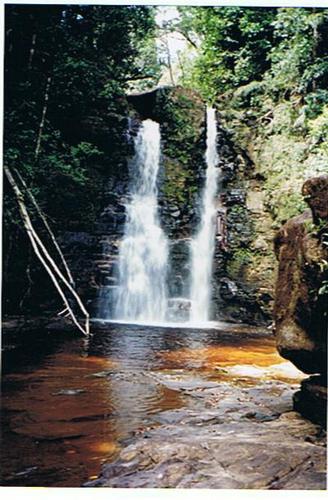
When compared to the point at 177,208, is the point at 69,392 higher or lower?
lower

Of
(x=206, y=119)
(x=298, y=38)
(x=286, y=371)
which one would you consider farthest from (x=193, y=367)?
(x=206, y=119)

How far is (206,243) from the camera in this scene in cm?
568

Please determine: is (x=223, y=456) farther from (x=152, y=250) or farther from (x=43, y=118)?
(x=152, y=250)

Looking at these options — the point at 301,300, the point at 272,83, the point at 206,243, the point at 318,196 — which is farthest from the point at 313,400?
the point at 272,83

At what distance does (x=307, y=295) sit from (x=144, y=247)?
10.8ft

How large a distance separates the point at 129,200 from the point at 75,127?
1.31 metres

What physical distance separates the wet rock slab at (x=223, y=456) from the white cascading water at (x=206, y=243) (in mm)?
2484

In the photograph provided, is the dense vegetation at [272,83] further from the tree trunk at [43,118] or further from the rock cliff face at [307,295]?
the rock cliff face at [307,295]

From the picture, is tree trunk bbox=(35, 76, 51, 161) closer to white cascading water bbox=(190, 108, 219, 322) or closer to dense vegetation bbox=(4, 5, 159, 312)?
dense vegetation bbox=(4, 5, 159, 312)

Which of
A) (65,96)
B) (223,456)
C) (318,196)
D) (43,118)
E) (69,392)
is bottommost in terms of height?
(223,456)

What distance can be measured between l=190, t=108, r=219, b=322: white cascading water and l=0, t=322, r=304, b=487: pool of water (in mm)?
726

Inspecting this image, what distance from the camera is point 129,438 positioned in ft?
8.05

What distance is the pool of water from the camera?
2.28m

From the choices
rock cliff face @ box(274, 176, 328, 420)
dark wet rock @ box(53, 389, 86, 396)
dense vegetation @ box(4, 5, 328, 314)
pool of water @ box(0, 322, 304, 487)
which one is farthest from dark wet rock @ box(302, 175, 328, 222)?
dark wet rock @ box(53, 389, 86, 396)
